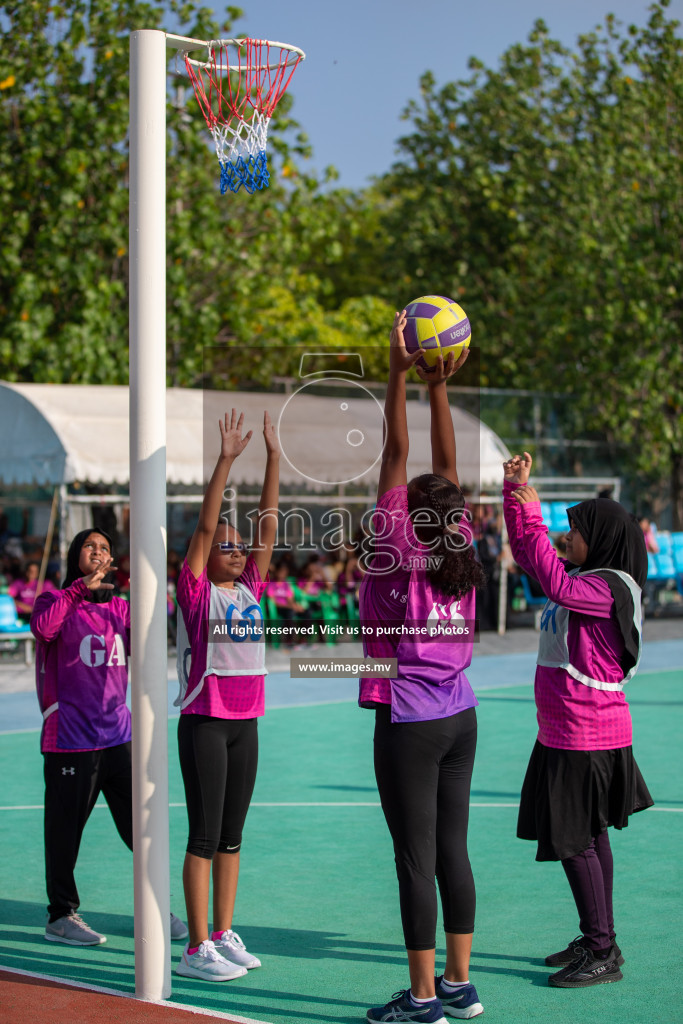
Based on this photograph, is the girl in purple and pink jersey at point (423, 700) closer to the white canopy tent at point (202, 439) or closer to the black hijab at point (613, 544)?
the black hijab at point (613, 544)

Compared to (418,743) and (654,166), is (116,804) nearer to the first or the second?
(418,743)

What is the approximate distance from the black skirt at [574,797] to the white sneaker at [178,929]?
68.5 inches

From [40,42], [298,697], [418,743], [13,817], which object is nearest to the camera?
[418,743]

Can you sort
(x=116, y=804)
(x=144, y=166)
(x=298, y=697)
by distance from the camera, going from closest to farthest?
(x=144, y=166) → (x=116, y=804) → (x=298, y=697)

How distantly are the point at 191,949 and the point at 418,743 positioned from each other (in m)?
1.56

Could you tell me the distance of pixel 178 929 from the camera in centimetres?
563

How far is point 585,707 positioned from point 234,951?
189 centimetres

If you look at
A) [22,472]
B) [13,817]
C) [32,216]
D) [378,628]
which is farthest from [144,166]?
[32,216]

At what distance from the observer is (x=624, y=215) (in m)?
23.8

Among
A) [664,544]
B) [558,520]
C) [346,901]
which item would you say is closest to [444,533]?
[346,901]

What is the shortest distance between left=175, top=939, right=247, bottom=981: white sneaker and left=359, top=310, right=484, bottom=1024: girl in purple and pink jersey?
78cm

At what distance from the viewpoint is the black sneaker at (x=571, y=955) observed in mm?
5094

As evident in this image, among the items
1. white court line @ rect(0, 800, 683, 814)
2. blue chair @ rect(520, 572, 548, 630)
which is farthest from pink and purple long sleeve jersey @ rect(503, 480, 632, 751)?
blue chair @ rect(520, 572, 548, 630)

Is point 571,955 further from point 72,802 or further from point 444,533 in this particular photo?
point 72,802
